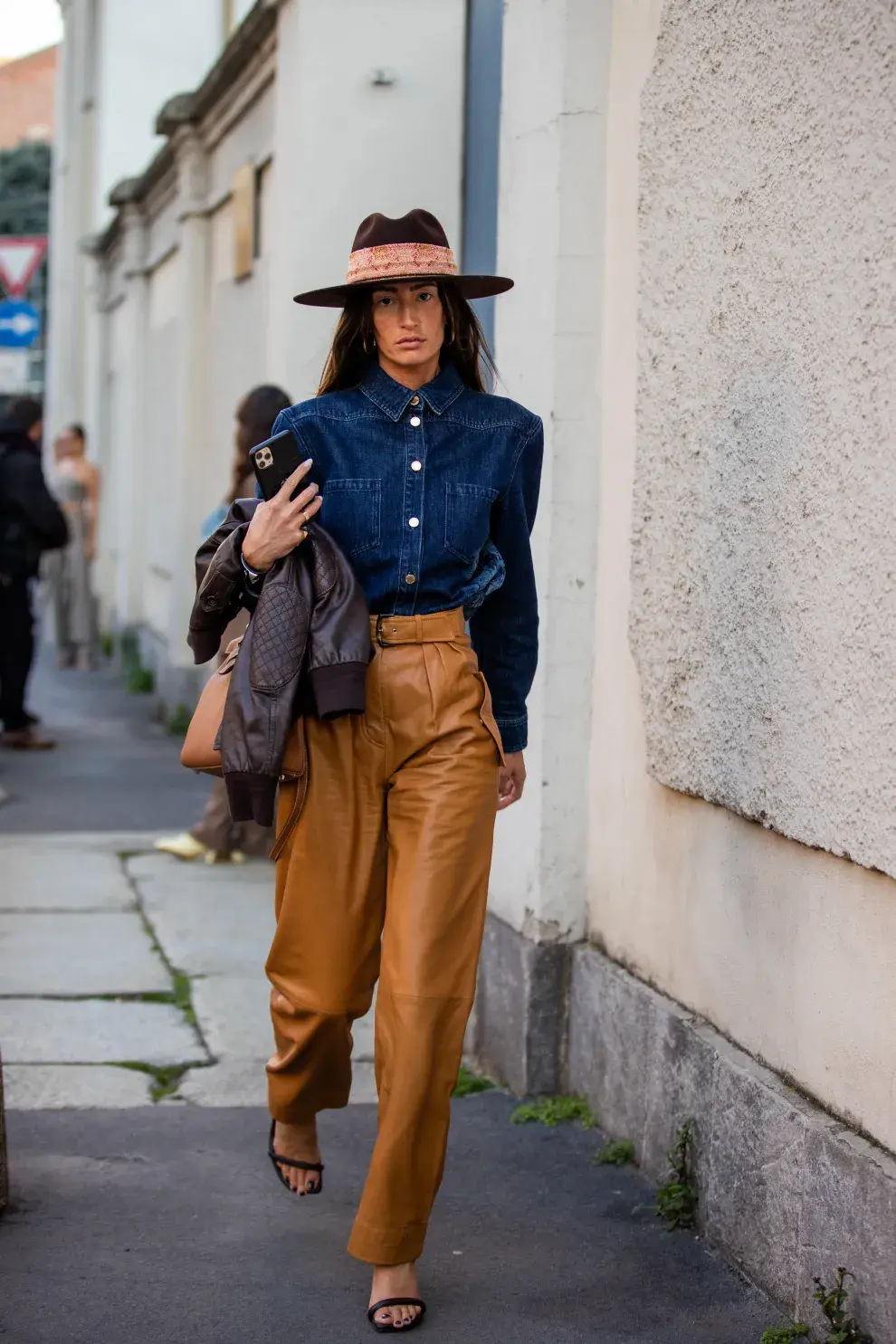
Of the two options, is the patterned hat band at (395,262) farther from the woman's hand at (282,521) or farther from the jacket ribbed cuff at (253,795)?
the jacket ribbed cuff at (253,795)

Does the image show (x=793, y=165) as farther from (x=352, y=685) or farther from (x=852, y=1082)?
(x=852, y=1082)

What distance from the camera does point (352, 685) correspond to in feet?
11.5

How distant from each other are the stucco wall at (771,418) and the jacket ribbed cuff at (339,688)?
84cm

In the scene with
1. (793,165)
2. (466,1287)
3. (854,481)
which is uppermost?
(793,165)

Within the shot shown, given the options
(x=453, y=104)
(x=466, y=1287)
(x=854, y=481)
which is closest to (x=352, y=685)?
(x=854, y=481)

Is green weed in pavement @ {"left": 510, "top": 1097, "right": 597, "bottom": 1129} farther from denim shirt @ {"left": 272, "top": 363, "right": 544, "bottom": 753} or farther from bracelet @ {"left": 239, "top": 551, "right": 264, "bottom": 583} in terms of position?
bracelet @ {"left": 239, "top": 551, "right": 264, "bottom": 583}

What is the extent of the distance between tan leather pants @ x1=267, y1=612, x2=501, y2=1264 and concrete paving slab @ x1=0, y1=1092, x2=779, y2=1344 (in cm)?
24

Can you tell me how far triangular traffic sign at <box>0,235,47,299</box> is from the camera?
1712 centimetres

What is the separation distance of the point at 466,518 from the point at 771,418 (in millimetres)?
634

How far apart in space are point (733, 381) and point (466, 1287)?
1.90 metres

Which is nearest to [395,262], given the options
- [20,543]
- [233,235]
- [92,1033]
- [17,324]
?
[92,1033]

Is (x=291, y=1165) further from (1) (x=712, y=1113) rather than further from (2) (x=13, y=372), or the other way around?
(2) (x=13, y=372)

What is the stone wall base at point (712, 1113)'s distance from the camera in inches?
130

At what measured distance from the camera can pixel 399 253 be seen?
367 cm
